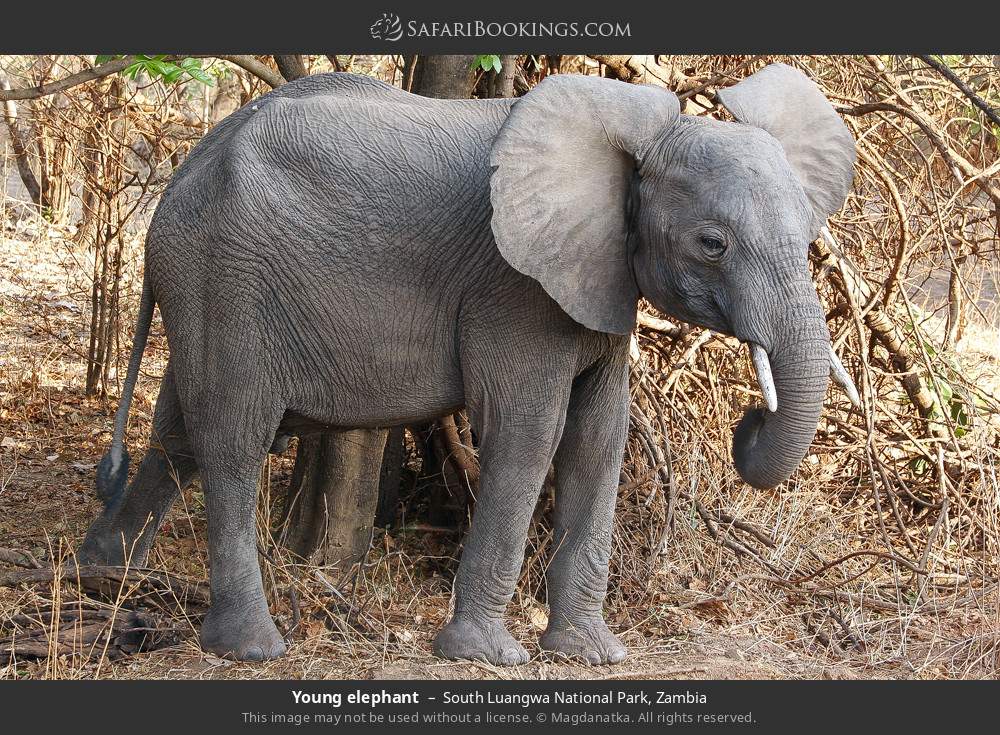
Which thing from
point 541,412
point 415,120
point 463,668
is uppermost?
point 415,120

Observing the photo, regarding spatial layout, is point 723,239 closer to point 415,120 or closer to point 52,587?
point 415,120

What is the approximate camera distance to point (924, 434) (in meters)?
7.01

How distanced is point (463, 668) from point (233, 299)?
1.54m

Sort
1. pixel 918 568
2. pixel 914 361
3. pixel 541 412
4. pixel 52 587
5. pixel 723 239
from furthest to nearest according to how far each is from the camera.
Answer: pixel 914 361, pixel 918 568, pixel 52 587, pixel 541 412, pixel 723 239

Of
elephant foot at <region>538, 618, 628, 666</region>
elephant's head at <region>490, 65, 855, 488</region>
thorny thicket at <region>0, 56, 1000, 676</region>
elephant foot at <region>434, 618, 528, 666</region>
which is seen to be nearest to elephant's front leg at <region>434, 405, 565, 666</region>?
elephant foot at <region>434, 618, 528, 666</region>

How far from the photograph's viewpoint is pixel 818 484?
21.5 feet

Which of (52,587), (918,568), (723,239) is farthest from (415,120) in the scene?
(918,568)

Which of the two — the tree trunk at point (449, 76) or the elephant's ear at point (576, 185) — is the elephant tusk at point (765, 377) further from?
the tree trunk at point (449, 76)

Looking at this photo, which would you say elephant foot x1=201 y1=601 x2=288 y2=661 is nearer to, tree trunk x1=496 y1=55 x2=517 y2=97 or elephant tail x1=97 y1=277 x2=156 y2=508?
elephant tail x1=97 y1=277 x2=156 y2=508

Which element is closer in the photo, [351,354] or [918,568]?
[351,354]

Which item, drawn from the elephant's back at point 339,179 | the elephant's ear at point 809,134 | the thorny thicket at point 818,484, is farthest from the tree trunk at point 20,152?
the elephant's ear at point 809,134

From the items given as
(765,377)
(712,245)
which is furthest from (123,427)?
(765,377)

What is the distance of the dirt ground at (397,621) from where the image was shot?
467 centimetres

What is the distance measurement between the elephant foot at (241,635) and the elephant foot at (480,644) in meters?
0.61
